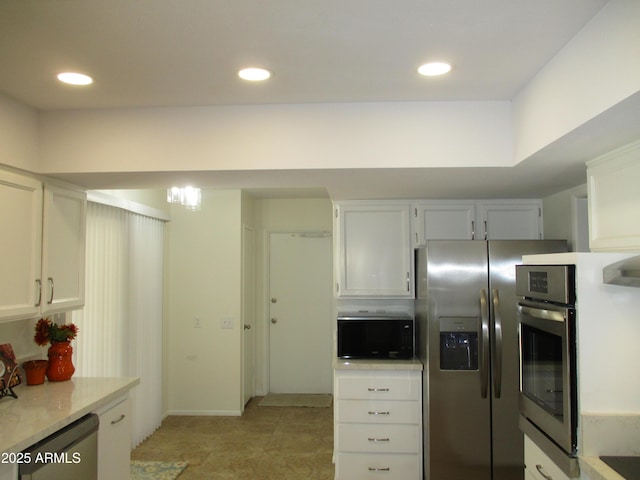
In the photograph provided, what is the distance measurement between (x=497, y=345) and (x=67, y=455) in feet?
7.84

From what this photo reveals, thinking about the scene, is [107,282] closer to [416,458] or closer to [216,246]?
[216,246]

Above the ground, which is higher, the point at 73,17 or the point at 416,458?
the point at 73,17

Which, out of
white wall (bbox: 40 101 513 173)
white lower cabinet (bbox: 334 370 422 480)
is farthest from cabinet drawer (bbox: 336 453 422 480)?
white wall (bbox: 40 101 513 173)

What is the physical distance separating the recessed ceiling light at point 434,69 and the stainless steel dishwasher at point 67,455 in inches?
87.6

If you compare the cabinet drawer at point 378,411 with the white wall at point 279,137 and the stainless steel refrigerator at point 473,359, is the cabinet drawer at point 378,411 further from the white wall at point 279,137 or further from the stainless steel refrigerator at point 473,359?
the white wall at point 279,137

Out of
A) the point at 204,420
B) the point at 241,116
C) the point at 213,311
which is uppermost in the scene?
the point at 241,116

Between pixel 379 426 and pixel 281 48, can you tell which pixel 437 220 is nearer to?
pixel 379 426

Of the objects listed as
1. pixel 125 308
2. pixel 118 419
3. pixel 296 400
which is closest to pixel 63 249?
pixel 118 419

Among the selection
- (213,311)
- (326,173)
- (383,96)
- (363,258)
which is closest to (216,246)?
(213,311)

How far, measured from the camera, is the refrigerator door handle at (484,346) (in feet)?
9.91

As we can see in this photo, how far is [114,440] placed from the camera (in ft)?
8.82

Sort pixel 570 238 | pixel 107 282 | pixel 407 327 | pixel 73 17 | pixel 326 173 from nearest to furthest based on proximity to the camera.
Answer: pixel 73 17 → pixel 326 173 → pixel 570 238 → pixel 407 327 → pixel 107 282

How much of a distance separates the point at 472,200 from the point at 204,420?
11.1ft

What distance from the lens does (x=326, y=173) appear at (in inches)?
103
